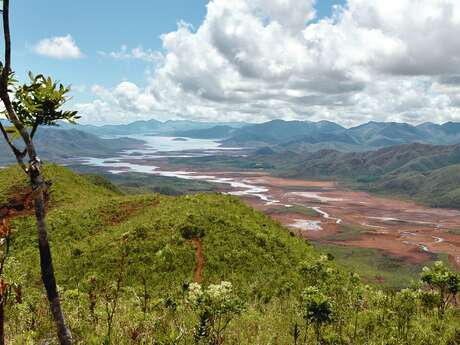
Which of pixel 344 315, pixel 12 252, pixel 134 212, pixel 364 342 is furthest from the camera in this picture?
pixel 134 212

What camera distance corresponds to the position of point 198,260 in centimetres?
2697

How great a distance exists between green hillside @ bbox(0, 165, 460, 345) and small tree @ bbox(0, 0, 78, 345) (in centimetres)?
80

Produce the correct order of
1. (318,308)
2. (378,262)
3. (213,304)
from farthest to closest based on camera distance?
(378,262) < (318,308) < (213,304)

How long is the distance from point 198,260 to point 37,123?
20313 mm

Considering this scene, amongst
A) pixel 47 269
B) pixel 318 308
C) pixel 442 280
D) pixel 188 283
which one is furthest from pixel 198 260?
pixel 47 269

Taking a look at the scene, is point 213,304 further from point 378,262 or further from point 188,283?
point 378,262

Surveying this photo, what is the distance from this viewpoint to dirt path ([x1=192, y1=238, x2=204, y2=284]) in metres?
25.2

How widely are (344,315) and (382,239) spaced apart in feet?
546

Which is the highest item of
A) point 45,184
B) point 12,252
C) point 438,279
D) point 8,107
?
point 8,107

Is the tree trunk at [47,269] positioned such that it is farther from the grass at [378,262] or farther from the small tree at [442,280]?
the grass at [378,262]

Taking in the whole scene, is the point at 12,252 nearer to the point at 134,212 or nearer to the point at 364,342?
the point at 134,212

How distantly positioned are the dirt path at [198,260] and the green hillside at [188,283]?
73 millimetres

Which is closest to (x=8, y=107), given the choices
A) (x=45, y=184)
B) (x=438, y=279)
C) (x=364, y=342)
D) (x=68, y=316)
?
(x=45, y=184)

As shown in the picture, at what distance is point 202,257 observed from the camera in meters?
27.4
